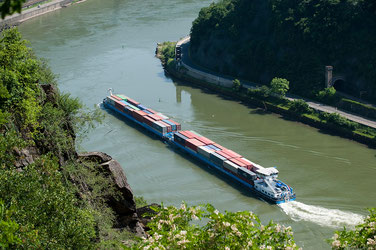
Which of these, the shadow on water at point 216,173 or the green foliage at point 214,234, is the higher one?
the green foliage at point 214,234

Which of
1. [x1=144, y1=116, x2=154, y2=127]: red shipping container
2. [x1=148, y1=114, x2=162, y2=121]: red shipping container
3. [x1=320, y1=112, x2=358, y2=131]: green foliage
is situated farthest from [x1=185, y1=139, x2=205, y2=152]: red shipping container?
[x1=320, y1=112, x2=358, y2=131]: green foliage

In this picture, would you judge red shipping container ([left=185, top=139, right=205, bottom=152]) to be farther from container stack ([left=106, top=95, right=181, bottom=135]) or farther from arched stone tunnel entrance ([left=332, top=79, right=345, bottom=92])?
arched stone tunnel entrance ([left=332, top=79, right=345, bottom=92])

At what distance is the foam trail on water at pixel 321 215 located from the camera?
3884 centimetres

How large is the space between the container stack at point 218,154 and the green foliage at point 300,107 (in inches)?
492

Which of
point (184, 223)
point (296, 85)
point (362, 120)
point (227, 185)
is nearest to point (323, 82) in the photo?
point (296, 85)

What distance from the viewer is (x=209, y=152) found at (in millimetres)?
49281

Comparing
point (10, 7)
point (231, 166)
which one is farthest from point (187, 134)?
point (10, 7)

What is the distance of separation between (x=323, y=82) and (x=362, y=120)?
9592mm

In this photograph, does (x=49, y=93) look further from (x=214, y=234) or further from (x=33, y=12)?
(x=33, y=12)

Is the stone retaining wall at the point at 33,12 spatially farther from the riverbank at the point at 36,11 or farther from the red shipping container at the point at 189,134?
the red shipping container at the point at 189,134

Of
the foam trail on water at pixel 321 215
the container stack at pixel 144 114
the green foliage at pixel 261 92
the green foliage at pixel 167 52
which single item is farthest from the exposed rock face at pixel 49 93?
the green foliage at pixel 167 52

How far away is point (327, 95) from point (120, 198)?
41.7 m

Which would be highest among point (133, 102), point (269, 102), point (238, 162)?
point (133, 102)

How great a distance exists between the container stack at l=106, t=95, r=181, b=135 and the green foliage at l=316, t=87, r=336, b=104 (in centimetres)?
1703
